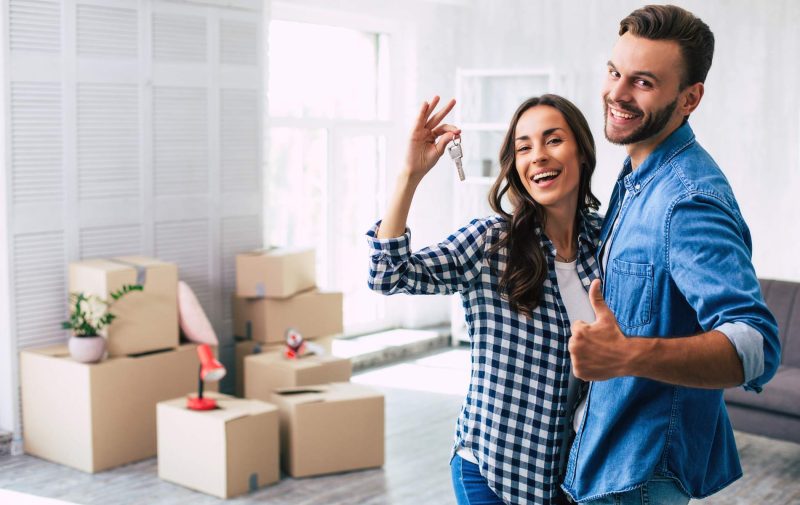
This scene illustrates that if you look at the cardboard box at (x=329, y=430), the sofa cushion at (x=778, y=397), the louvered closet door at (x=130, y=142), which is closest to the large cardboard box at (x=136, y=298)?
the louvered closet door at (x=130, y=142)

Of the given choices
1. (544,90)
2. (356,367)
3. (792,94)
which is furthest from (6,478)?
(792,94)

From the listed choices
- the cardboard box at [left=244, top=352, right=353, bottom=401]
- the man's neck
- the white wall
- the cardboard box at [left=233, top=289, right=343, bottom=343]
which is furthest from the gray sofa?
the man's neck

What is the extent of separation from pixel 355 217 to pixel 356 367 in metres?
1.27

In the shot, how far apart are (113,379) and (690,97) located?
341 centimetres

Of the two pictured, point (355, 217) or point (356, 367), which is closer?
point (356, 367)

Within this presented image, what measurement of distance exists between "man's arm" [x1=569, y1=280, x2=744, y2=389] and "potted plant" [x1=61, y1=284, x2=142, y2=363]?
3.41 metres

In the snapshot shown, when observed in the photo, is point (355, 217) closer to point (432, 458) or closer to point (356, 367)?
point (356, 367)

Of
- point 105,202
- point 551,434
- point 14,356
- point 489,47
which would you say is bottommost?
point 14,356

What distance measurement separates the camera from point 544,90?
264 inches

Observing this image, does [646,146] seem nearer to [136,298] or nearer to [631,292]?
[631,292]

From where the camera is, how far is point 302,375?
454 centimetres

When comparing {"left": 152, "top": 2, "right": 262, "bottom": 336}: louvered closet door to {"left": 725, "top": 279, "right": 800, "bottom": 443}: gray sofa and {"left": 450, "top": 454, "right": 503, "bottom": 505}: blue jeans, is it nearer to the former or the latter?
{"left": 725, "top": 279, "right": 800, "bottom": 443}: gray sofa

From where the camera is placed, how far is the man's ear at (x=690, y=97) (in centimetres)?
141

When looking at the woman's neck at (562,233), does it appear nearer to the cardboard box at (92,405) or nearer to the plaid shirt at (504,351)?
the plaid shirt at (504,351)
